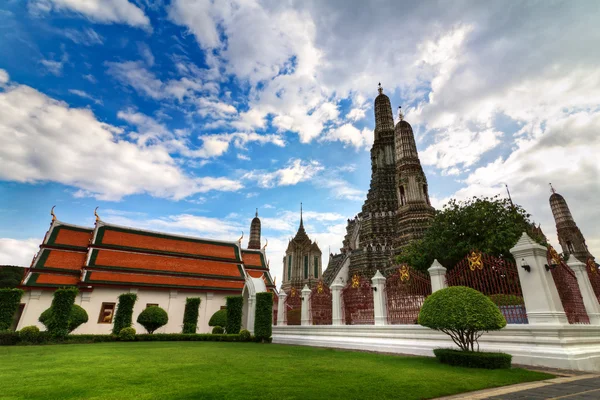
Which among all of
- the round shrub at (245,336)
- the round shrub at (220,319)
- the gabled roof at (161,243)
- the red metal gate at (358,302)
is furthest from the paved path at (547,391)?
the gabled roof at (161,243)

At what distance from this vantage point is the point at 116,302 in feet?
66.6

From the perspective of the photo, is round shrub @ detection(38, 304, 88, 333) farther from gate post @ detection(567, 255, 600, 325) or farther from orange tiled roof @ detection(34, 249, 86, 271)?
gate post @ detection(567, 255, 600, 325)

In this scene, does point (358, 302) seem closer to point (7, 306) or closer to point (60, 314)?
point (60, 314)

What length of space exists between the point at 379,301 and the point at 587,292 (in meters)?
6.29

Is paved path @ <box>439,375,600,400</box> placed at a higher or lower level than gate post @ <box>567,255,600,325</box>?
lower

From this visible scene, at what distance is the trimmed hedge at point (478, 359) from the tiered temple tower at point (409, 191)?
65.6ft

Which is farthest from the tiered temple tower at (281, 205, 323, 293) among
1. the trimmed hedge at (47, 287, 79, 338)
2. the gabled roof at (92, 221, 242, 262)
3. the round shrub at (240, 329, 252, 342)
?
the trimmed hedge at (47, 287, 79, 338)

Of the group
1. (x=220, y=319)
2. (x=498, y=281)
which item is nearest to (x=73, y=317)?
(x=220, y=319)

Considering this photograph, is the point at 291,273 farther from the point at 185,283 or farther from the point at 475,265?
the point at 475,265

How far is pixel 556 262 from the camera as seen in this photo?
8352 mm

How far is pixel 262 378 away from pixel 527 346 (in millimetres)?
6391

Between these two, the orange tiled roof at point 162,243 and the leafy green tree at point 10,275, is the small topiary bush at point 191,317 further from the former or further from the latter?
the leafy green tree at point 10,275

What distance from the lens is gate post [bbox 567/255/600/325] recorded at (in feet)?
30.6

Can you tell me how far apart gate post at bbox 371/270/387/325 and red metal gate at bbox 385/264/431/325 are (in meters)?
0.19
